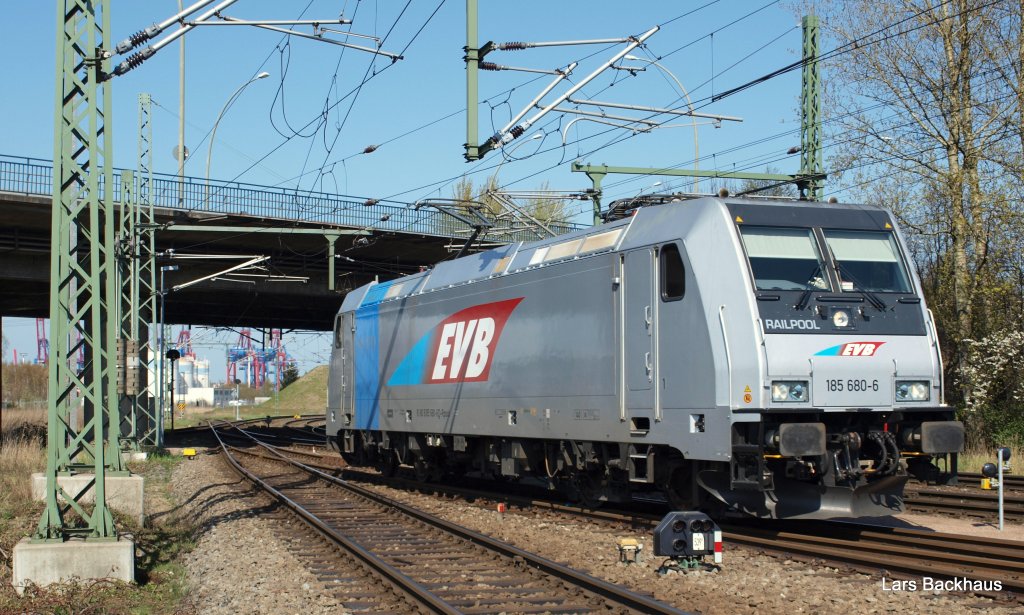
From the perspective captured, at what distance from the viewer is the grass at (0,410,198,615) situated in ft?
32.4

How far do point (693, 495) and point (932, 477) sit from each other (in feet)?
8.89

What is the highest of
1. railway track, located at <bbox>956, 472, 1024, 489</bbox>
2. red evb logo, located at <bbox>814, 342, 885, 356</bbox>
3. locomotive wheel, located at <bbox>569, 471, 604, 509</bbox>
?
red evb logo, located at <bbox>814, 342, 885, 356</bbox>

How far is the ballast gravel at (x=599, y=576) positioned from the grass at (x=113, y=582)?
0.25 metres

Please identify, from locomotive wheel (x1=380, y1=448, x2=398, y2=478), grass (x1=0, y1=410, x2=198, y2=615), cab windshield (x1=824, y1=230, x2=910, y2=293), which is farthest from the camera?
locomotive wheel (x1=380, y1=448, x2=398, y2=478)

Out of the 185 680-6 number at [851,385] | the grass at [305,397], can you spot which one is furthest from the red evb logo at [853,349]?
the grass at [305,397]

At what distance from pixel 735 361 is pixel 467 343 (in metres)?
7.07

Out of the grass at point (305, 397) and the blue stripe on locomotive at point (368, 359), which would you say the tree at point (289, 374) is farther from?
the blue stripe on locomotive at point (368, 359)

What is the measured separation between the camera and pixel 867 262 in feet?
40.5

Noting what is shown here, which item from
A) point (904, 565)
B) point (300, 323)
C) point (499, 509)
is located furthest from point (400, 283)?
point (300, 323)

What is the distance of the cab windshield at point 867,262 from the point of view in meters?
12.1

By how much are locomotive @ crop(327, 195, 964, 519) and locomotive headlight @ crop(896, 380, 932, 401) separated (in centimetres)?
2

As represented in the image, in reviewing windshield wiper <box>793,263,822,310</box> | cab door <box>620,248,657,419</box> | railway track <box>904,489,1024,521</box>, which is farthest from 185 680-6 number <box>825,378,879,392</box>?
railway track <box>904,489,1024,521</box>

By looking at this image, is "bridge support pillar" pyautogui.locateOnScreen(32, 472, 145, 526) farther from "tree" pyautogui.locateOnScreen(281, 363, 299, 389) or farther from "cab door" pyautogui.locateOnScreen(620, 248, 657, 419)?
"tree" pyautogui.locateOnScreen(281, 363, 299, 389)

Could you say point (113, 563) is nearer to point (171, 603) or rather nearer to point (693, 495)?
point (171, 603)
